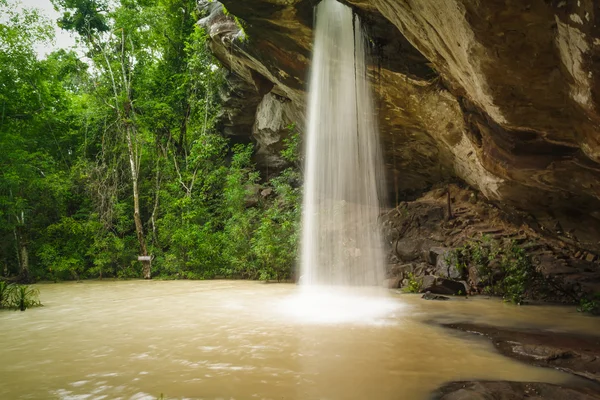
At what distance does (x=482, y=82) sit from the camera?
15.5 ft

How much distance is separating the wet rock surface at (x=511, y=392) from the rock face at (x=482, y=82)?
278 centimetres

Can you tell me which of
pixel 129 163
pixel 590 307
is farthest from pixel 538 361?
pixel 129 163

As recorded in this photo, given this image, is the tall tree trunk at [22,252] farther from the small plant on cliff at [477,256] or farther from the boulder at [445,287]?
the small plant on cliff at [477,256]

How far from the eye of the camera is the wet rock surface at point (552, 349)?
3.69 meters

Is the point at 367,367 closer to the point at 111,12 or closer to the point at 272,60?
the point at 272,60

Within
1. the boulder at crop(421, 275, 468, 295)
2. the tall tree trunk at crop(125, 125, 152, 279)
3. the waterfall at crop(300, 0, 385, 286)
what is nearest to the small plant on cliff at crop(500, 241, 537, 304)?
the boulder at crop(421, 275, 468, 295)

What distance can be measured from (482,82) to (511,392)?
369cm

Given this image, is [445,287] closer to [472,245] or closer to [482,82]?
[472,245]

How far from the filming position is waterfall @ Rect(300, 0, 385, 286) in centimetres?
1002

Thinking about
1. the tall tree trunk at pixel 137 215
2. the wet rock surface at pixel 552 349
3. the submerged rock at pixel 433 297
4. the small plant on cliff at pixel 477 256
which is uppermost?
the tall tree trunk at pixel 137 215

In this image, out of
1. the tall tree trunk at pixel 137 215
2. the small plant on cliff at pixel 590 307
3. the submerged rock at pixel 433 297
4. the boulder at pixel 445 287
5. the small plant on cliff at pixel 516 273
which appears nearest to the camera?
the small plant on cliff at pixel 590 307

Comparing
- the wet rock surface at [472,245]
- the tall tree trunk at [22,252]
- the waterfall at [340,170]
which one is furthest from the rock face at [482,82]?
the tall tree trunk at [22,252]

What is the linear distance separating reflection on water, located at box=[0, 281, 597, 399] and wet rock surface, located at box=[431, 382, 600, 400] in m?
0.24

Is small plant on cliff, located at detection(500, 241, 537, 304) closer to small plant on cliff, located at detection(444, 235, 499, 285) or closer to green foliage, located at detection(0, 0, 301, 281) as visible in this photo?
small plant on cliff, located at detection(444, 235, 499, 285)
